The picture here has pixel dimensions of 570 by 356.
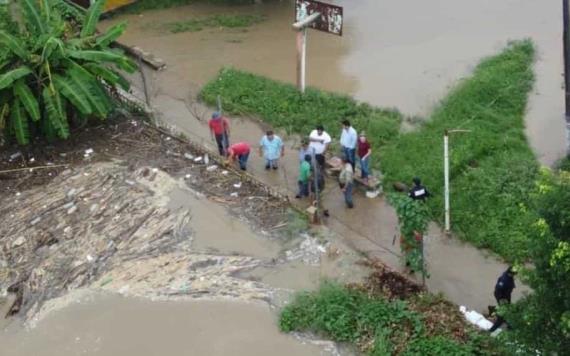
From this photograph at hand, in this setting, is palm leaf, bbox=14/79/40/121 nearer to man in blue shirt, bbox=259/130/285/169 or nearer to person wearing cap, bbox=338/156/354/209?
man in blue shirt, bbox=259/130/285/169

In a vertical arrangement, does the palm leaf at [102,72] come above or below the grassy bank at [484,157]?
above

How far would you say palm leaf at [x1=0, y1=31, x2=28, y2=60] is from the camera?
1170 centimetres

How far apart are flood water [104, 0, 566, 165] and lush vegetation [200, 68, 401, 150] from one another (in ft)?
2.18

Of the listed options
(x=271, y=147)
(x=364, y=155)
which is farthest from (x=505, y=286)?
(x=271, y=147)

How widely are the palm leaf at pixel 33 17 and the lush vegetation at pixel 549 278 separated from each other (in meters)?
9.36

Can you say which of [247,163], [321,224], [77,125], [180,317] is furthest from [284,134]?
[180,317]

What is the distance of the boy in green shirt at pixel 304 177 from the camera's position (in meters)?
10.8

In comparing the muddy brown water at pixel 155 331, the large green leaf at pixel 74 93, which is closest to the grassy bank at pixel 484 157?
the muddy brown water at pixel 155 331

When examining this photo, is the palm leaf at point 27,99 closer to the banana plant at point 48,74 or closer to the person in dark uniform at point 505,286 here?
the banana plant at point 48,74

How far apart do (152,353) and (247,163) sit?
442 cm

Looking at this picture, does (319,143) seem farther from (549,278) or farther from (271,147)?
(549,278)

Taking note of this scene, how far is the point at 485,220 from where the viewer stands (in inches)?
409

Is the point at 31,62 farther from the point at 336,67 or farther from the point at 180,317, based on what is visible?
the point at 336,67

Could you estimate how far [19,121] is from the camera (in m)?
12.1
